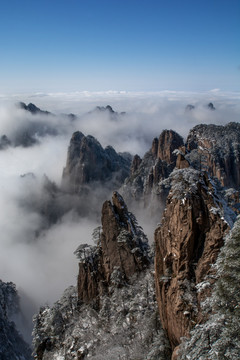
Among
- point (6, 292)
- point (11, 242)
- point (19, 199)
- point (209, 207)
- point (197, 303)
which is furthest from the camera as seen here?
point (19, 199)

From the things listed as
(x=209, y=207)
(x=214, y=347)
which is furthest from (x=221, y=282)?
(x=209, y=207)

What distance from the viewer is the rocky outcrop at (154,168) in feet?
389

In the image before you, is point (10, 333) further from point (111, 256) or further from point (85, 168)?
point (85, 168)

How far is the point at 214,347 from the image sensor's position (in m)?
14.7

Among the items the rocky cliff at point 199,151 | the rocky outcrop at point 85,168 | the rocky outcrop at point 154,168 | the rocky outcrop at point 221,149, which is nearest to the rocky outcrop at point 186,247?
the rocky cliff at point 199,151

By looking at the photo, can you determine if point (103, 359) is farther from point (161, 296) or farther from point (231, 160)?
point (231, 160)

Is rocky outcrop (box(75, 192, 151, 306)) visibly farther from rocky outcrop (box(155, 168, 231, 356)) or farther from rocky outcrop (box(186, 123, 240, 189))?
rocky outcrop (box(186, 123, 240, 189))

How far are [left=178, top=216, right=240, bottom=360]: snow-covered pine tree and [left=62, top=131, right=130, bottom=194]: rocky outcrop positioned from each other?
15724 cm

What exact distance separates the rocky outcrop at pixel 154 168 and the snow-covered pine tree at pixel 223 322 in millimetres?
96323

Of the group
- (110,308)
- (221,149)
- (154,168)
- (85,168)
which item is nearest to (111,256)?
(110,308)

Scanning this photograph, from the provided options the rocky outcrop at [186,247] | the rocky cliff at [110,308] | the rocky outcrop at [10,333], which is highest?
the rocky outcrop at [186,247]

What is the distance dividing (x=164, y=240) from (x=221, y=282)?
1140 cm

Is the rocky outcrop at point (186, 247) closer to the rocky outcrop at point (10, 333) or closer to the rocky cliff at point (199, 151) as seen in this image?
the rocky outcrop at point (10, 333)

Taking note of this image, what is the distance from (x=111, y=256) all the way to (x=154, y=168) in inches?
3051
